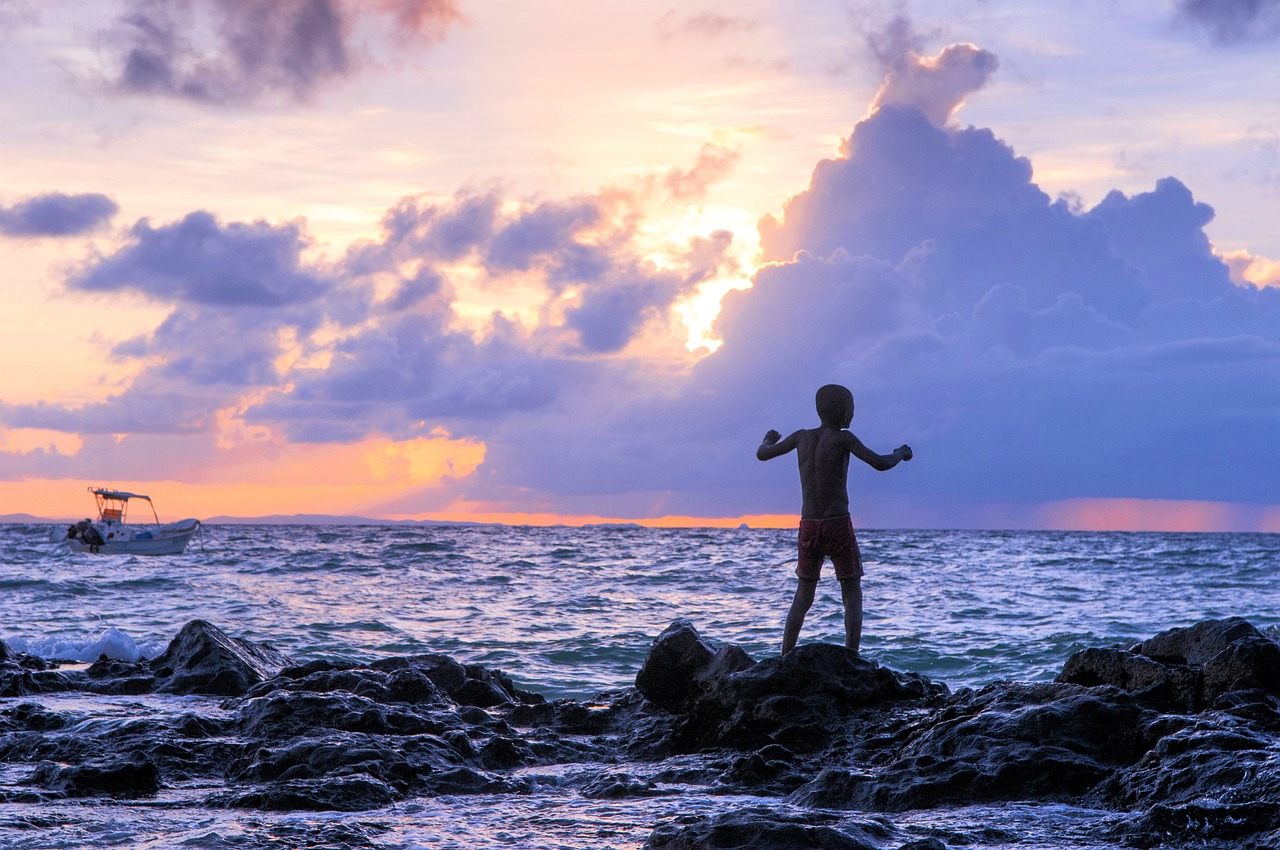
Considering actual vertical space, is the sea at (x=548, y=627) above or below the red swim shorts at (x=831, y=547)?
below

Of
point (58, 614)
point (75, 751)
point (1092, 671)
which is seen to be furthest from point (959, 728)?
point (58, 614)

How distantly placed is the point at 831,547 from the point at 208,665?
577 cm

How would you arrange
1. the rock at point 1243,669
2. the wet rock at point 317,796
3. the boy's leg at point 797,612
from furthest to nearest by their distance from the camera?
1. the boy's leg at point 797,612
2. the rock at point 1243,669
3. the wet rock at point 317,796

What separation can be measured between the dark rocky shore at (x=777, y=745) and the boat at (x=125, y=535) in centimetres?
4350

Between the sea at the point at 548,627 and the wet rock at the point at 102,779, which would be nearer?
the sea at the point at 548,627

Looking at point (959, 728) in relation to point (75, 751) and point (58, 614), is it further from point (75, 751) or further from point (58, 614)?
point (58, 614)

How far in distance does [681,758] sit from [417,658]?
408 cm

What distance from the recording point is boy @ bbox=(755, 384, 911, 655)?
7727mm

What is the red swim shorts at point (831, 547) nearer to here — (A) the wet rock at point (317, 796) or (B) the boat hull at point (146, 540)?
(A) the wet rock at point (317, 796)

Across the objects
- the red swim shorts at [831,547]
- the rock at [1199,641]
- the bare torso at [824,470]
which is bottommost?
the rock at [1199,641]

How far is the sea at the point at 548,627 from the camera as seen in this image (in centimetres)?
480

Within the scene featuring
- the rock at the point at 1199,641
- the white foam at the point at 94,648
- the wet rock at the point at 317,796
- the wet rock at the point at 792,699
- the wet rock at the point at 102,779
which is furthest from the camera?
the white foam at the point at 94,648

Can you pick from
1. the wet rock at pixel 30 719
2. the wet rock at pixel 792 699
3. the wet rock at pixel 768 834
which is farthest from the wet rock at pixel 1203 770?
the wet rock at pixel 30 719

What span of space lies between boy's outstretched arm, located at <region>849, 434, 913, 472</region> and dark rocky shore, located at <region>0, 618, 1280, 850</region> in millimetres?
1298
